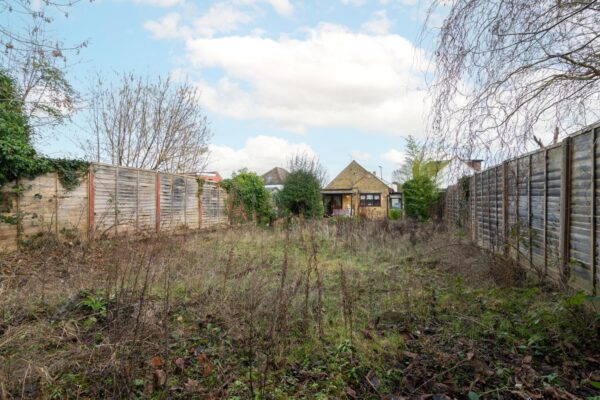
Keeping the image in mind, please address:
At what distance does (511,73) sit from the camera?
10.2ft

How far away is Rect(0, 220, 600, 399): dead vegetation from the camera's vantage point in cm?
227

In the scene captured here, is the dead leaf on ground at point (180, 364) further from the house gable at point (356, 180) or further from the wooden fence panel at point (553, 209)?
the house gable at point (356, 180)

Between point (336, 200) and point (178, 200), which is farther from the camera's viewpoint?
point (336, 200)

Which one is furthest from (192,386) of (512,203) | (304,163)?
(304,163)

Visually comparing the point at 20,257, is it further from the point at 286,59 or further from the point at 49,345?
the point at 286,59

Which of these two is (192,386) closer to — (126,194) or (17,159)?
(17,159)

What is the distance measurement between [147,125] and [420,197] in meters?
14.4

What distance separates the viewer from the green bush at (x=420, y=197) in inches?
720

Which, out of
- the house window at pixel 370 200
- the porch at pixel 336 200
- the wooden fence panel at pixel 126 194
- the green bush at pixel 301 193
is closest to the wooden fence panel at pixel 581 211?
the wooden fence panel at pixel 126 194

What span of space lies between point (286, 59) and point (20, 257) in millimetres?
6435

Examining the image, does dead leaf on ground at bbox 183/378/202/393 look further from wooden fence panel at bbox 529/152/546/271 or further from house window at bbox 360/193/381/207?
house window at bbox 360/193/381/207

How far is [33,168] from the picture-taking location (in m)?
6.95

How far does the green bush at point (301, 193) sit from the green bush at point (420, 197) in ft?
17.3

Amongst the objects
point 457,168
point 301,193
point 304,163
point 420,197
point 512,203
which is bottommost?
point 512,203
